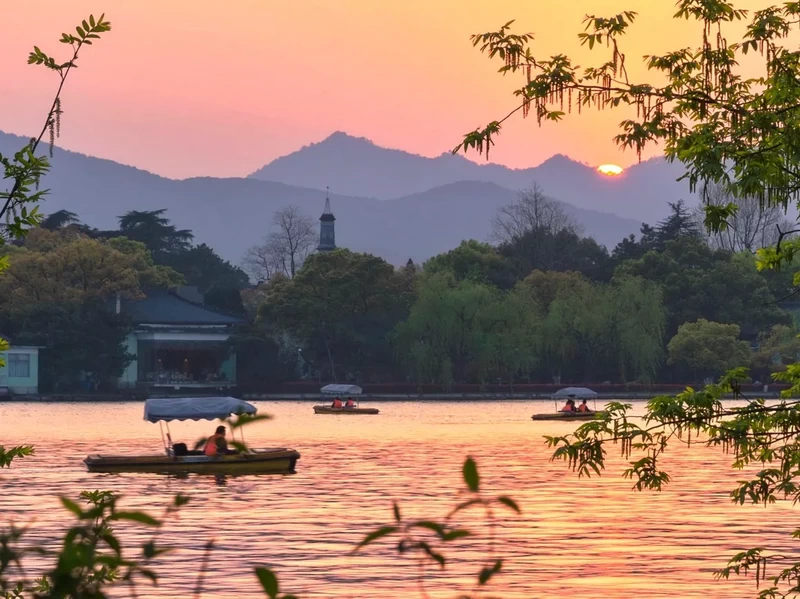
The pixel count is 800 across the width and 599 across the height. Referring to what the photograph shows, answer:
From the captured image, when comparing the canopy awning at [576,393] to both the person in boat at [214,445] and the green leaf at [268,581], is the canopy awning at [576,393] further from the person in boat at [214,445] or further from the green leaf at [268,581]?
the green leaf at [268,581]

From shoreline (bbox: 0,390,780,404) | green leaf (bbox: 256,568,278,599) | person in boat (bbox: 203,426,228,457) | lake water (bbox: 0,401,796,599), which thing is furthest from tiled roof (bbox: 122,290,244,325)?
green leaf (bbox: 256,568,278,599)

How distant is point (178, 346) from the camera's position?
3999 inches

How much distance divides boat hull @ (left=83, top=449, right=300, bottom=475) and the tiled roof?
2571 inches

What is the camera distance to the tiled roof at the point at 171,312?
333ft

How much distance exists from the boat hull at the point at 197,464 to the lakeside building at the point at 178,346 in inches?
2481

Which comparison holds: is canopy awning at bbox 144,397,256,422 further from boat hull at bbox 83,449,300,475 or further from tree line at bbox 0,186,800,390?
tree line at bbox 0,186,800,390

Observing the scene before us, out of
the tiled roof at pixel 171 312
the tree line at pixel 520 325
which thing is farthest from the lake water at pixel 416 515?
the tiled roof at pixel 171 312

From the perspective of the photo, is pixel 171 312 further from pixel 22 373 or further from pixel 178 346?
pixel 22 373

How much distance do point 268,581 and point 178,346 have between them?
99086 mm

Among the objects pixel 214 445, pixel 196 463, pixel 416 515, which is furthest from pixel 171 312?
pixel 214 445


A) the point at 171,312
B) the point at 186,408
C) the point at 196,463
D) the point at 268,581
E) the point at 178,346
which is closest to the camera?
the point at 268,581

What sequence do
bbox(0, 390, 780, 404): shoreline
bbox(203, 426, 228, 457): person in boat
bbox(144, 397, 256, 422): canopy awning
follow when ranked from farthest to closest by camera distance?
1. bbox(0, 390, 780, 404): shoreline
2. bbox(144, 397, 256, 422): canopy awning
3. bbox(203, 426, 228, 457): person in boat

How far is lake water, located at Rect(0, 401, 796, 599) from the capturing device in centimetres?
1938

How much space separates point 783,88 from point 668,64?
1.19 m
